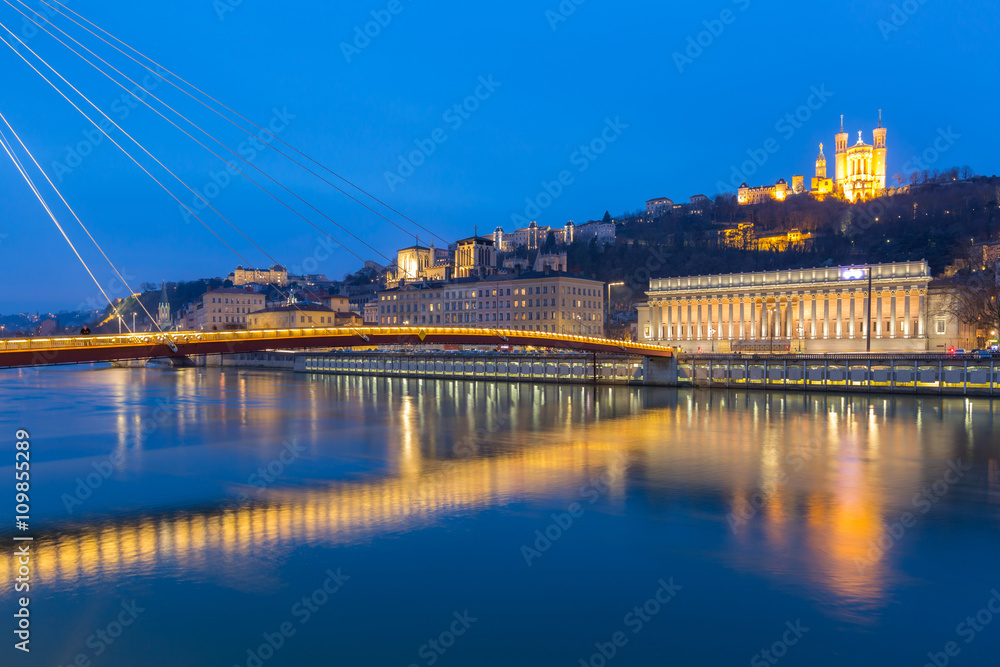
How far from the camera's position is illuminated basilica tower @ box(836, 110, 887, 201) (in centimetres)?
17812

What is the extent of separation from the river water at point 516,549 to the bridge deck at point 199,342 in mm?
3639

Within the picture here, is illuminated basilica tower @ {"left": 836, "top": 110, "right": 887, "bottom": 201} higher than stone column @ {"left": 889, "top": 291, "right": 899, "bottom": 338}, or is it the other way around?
illuminated basilica tower @ {"left": 836, "top": 110, "right": 887, "bottom": 201}

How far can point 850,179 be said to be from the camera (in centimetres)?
18175

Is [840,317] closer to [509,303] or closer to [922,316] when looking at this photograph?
[922,316]

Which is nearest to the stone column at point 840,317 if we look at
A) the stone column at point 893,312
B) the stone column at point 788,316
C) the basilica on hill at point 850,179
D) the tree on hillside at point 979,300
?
the stone column at point 893,312

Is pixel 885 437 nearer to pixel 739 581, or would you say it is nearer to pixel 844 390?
pixel 739 581

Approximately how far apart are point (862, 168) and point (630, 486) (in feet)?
620

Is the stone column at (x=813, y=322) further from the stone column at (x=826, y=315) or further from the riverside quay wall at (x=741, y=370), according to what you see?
the riverside quay wall at (x=741, y=370)

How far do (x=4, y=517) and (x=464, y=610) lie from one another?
40.9 feet

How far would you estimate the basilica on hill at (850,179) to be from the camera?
178 meters

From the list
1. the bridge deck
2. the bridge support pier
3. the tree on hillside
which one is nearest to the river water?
the bridge deck

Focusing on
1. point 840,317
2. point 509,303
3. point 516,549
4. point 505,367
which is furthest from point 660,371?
point 509,303

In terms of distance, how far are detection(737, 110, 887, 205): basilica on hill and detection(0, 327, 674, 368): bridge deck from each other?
166 meters

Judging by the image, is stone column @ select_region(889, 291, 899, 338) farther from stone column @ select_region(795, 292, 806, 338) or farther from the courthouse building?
stone column @ select_region(795, 292, 806, 338)
